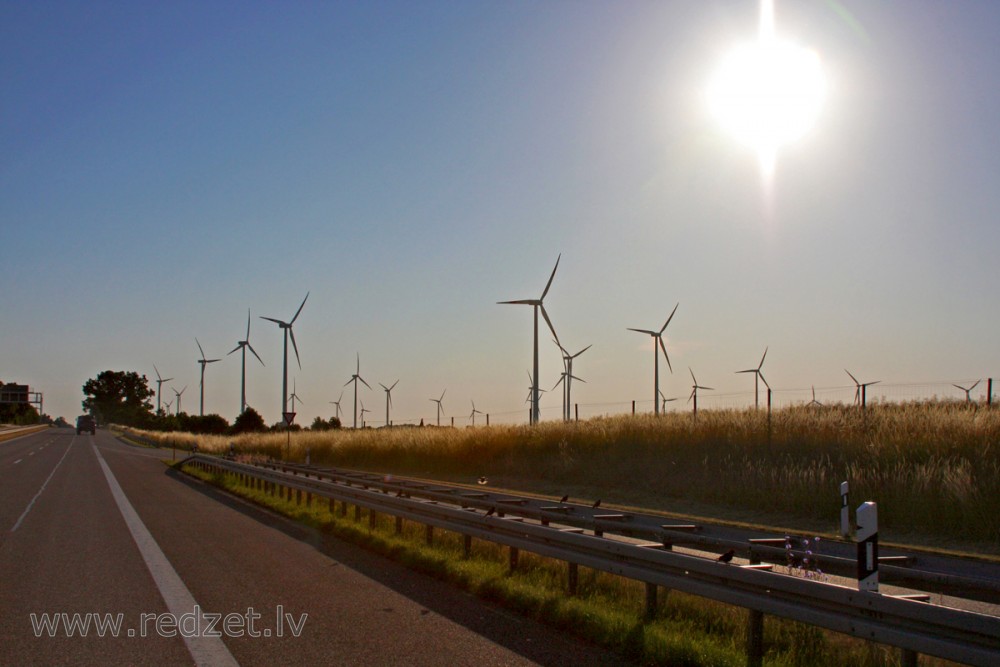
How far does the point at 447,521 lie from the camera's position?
12.0m

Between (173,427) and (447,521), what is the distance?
12833 cm

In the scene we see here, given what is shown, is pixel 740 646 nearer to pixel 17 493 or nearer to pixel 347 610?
pixel 347 610

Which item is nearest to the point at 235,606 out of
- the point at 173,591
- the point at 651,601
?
the point at 173,591

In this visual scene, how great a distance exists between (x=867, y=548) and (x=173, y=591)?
703 centimetres

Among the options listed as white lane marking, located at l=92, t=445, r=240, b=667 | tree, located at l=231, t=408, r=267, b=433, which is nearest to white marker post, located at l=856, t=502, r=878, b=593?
white lane marking, located at l=92, t=445, r=240, b=667

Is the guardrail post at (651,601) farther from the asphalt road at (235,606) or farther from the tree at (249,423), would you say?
the tree at (249,423)

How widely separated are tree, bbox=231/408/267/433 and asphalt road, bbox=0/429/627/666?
71.5 meters

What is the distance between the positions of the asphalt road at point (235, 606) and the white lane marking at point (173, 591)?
0.02 metres

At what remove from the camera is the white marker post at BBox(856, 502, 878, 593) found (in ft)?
20.0

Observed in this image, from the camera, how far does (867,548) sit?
617cm

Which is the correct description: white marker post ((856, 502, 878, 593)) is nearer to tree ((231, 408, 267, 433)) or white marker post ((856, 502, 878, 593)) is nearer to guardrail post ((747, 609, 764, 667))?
guardrail post ((747, 609, 764, 667))

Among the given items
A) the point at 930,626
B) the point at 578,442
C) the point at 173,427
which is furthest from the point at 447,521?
the point at 173,427

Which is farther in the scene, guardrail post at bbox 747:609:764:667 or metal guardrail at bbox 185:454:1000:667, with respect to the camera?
guardrail post at bbox 747:609:764:667

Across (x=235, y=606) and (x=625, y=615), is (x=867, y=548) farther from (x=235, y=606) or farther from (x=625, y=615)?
(x=235, y=606)
